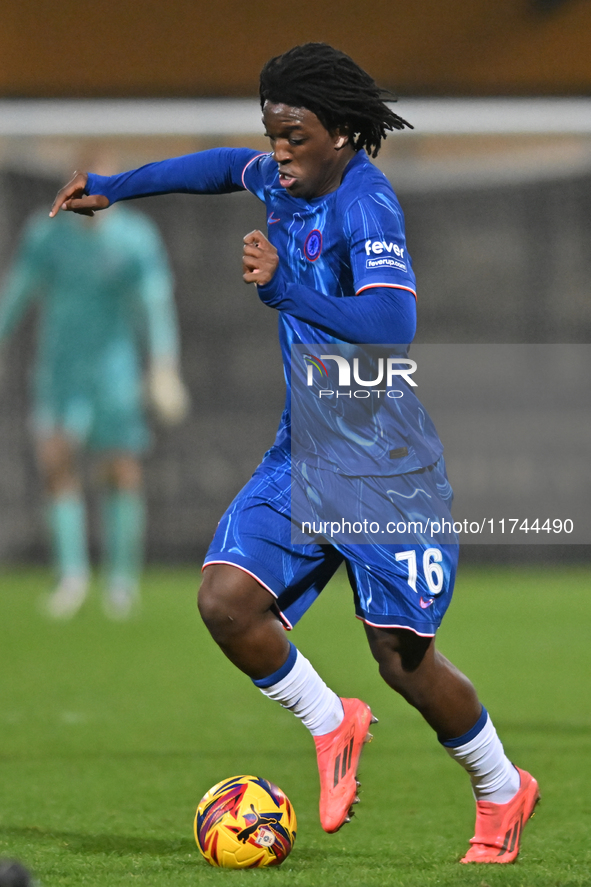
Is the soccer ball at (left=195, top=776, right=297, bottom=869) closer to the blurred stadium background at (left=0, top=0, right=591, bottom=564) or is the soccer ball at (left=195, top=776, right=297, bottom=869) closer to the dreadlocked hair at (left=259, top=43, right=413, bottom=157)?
the dreadlocked hair at (left=259, top=43, right=413, bottom=157)

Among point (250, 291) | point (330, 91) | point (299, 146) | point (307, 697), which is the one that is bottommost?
point (307, 697)

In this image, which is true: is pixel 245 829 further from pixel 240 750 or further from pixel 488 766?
pixel 240 750

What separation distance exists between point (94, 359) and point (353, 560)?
236 inches

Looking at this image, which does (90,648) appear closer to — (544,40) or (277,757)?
(277,757)

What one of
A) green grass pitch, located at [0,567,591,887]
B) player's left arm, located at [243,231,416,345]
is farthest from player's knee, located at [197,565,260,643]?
player's left arm, located at [243,231,416,345]

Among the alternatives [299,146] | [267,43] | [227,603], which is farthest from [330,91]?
[267,43]

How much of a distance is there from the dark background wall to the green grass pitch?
2.41 m

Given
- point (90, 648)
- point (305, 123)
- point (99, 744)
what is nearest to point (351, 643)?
point (90, 648)

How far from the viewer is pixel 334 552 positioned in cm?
308

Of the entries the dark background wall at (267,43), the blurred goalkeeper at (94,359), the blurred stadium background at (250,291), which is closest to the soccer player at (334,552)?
the dark background wall at (267,43)

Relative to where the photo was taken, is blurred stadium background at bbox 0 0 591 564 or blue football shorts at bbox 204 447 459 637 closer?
blue football shorts at bbox 204 447 459 637

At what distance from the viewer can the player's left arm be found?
2.58m

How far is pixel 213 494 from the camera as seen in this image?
10.7m

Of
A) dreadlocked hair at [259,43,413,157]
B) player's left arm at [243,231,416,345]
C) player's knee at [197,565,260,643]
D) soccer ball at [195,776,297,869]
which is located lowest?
soccer ball at [195,776,297,869]
